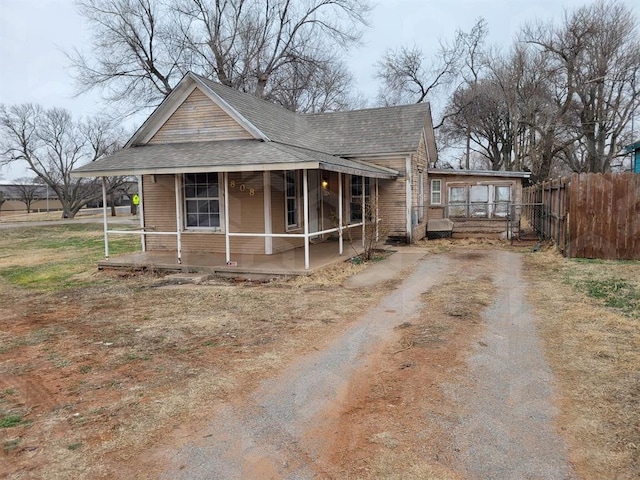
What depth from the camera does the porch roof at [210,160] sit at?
30.1ft

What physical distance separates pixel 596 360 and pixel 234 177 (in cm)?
891

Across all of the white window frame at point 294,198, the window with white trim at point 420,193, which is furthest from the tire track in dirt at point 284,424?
the window with white trim at point 420,193

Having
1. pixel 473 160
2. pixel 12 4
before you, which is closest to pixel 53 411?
pixel 12 4

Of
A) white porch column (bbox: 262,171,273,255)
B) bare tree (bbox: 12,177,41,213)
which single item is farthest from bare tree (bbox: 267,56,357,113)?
bare tree (bbox: 12,177,41,213)

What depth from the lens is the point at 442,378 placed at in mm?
4320

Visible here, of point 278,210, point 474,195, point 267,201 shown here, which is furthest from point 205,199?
point 474,195

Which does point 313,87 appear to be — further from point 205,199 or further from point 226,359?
point 226,359

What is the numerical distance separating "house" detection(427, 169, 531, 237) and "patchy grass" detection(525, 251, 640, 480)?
10121 millimetres

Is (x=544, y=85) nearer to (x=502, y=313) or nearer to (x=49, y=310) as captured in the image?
(x=502, y=313)

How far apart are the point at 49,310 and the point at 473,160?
60328mm

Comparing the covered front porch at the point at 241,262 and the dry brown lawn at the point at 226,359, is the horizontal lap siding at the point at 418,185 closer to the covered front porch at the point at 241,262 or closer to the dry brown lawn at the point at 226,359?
the covered front porch at the point at 241,262

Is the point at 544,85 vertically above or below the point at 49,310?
above

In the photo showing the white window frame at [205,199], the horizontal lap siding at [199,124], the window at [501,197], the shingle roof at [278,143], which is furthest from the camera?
the window at [501,197]

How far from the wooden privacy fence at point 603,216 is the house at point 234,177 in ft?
15.8
